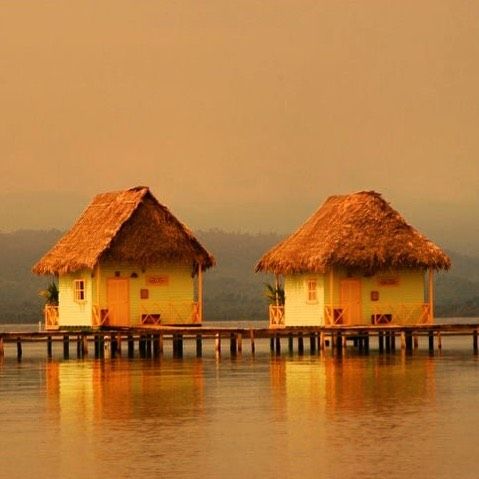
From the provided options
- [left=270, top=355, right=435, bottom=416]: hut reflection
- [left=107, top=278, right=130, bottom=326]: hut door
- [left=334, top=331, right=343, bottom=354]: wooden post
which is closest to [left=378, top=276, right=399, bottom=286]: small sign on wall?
[left=334, top=331, right=343, bottom=354]: wooden post

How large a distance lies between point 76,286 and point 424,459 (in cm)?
3268

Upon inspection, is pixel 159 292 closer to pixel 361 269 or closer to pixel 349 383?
pixel 361 269

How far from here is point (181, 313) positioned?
5862 cm

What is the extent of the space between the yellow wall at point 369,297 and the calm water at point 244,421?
5.66 metres

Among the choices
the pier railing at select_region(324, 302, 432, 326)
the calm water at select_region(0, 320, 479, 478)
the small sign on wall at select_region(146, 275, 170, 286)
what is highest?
the small sign on wall at select_region(146, 275, 170, 286)

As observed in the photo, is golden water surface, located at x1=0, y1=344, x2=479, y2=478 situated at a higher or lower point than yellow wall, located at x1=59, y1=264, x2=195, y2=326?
lower

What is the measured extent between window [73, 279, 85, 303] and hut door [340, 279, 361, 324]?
8623mm

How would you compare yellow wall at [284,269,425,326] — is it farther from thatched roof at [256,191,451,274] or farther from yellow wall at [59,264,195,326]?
yellow wall at [59,264,195,326]

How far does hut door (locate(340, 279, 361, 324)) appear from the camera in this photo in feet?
186

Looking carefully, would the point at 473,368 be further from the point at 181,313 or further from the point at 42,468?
the point at 42,468

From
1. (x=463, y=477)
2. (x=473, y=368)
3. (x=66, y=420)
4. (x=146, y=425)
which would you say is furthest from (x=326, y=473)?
(x=473, y=368)

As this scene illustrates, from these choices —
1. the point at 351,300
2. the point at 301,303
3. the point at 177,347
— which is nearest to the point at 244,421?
the point at 351,300

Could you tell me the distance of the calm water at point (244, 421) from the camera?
27.7 m

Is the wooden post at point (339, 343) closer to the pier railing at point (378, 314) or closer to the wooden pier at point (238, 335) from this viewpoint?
the wooden pier at point (238, 335)
